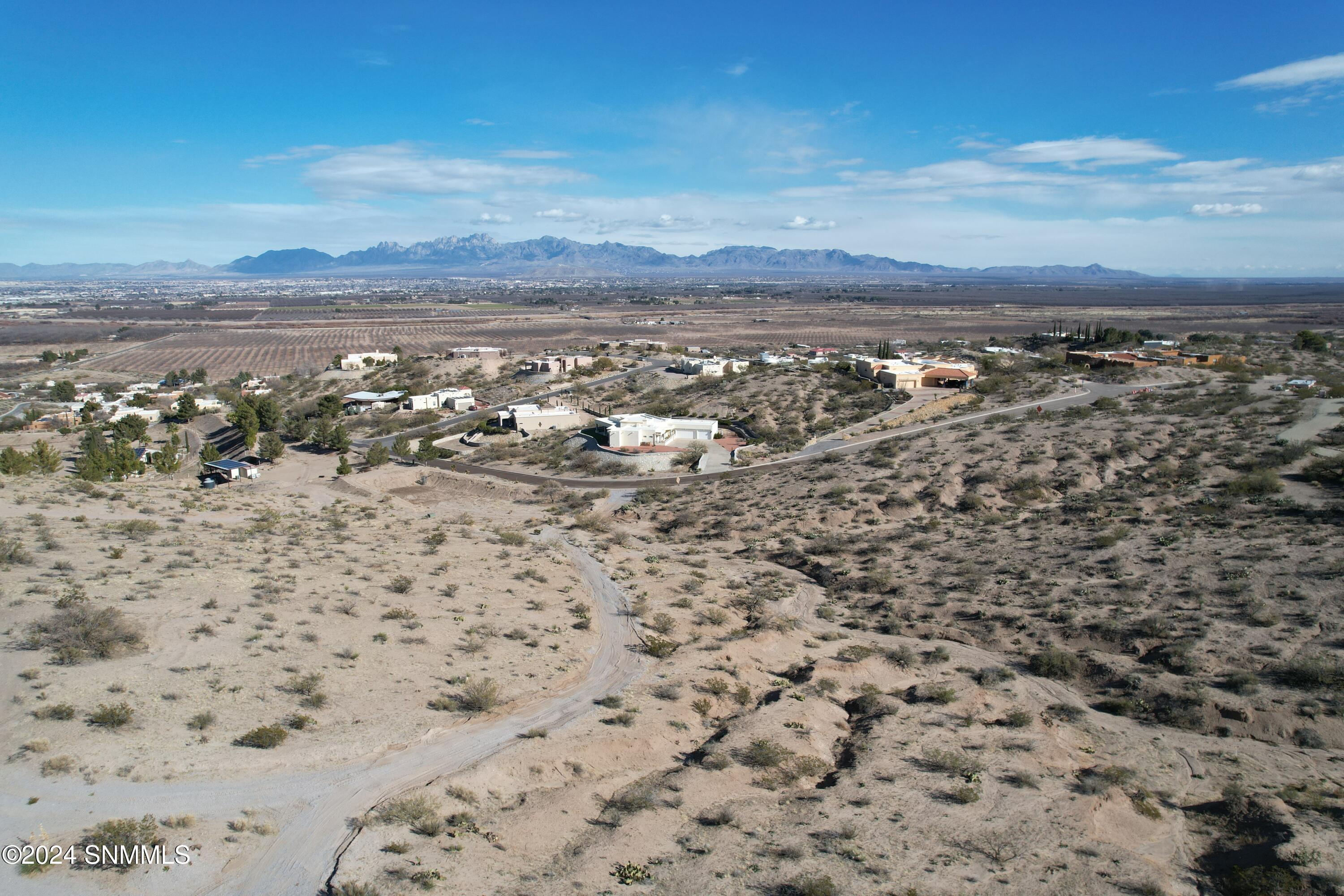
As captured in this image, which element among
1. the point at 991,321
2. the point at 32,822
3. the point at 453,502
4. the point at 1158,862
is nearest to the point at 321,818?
the point at 32,822

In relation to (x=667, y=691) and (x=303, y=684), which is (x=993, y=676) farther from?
(x=303, y=684)

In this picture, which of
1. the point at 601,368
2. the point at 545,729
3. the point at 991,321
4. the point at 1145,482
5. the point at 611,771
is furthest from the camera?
the point at 991,321

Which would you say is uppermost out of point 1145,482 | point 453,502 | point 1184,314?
point 1184,314

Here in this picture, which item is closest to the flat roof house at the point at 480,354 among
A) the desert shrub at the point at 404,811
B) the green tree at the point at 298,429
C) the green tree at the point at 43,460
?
the green tree at the point at 298,429

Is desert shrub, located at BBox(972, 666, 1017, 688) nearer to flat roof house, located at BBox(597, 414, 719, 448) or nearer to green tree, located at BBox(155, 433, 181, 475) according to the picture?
flat roof house, located at BBox(597, 414, 719, 448)

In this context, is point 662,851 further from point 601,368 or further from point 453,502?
point 601,368

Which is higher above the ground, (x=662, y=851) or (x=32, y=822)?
(x=32, y=822)
